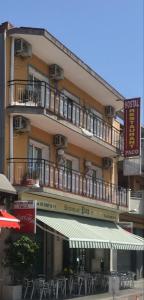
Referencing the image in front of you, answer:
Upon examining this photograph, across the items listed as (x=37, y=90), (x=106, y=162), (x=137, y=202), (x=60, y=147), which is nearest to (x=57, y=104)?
(x=37, y=90)

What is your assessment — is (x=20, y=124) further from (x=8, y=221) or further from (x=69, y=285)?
(x=69, y=285)

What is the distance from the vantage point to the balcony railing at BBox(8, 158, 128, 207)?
20.6 m

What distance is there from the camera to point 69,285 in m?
22.2

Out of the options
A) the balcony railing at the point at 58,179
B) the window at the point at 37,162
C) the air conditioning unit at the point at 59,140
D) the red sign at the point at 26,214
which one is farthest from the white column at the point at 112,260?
the red sign at the point at 26,214

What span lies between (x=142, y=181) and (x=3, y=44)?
21912mm

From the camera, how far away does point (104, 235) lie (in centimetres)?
2375

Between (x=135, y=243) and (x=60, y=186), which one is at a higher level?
(x=60, y=186)

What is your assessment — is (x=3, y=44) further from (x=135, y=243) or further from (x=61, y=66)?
(x=135, y=243)

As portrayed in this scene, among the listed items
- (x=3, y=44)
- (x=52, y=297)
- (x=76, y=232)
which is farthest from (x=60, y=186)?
(x=3, y=44)

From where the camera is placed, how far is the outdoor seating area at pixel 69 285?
785 inches

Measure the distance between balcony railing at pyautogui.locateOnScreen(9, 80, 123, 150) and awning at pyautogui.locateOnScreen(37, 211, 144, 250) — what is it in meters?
3.82

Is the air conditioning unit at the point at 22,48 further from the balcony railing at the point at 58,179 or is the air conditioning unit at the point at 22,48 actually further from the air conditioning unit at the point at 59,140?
the air conditioning unit at the point at 59,140

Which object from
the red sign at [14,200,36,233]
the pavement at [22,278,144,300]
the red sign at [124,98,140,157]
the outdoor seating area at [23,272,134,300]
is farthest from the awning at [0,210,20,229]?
the red sign at [124,98,140,157]

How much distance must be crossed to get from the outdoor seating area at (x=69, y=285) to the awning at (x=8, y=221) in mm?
2409
